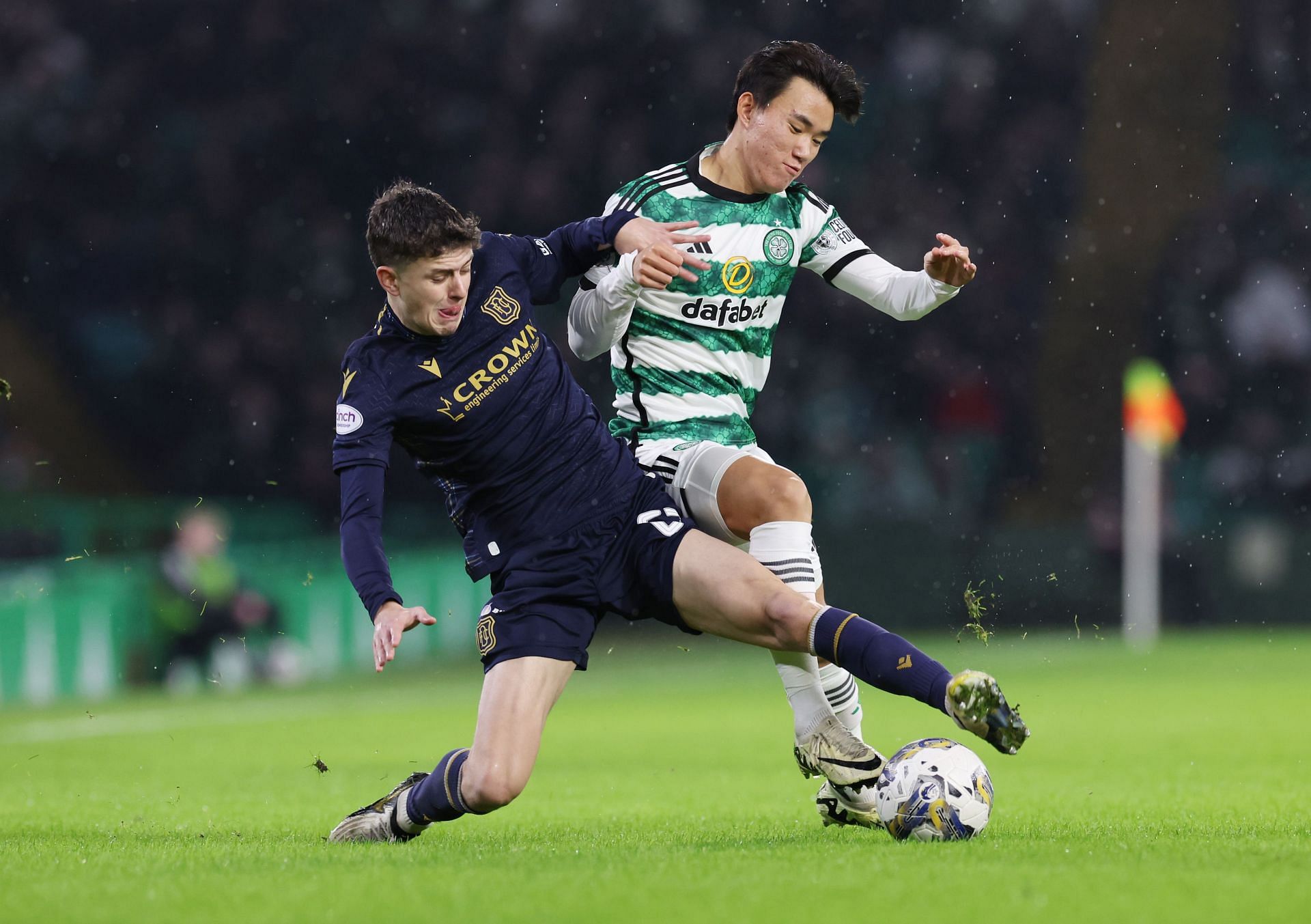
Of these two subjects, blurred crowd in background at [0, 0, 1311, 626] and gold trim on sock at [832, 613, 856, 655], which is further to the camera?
blurred crowd in background at [0, 0, 1311, 626]

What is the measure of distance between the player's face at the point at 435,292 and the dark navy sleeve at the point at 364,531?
417 millimetres

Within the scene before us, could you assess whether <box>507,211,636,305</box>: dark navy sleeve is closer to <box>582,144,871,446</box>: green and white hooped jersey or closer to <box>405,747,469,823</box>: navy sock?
<box>582,144,871,446</box>: green and white hooped jersey

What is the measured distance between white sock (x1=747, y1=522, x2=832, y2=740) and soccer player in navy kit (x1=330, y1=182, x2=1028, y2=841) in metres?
0.14

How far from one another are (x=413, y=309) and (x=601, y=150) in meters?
16.6

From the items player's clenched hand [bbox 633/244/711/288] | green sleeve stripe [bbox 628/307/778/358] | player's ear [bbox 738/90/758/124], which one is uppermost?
player's ear [bbox 738/90/758/124]

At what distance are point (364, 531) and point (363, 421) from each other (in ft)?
0.98

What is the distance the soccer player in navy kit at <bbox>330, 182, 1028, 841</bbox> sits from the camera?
14.7 feet

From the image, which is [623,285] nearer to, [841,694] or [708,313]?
[708,313]

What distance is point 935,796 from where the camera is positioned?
14.3 ft

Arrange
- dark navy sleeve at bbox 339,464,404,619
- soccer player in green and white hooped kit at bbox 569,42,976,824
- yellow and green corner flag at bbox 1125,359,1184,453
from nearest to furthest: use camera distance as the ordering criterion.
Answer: dark navy sleeve at bbox 339,464,404,619, soccer player in green and white hooped kit at bbox 569,42,976,824, yellow and green corner flag at bbox 1125,359,1184,453

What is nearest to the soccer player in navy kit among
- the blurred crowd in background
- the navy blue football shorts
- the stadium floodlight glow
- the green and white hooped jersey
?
the navy blue football shorts

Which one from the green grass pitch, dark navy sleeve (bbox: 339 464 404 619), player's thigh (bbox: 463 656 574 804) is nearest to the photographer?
the green grass pitch

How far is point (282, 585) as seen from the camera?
1526 centimetres

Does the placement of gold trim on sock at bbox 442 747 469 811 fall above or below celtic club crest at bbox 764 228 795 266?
below
